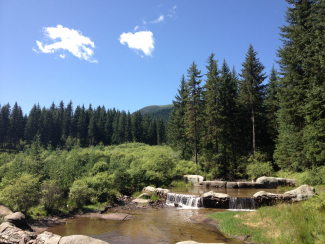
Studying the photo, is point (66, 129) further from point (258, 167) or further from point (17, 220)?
point (17, 220)

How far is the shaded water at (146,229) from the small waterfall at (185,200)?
2.87 meters

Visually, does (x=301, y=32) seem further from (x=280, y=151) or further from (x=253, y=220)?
(x=253, y=220)

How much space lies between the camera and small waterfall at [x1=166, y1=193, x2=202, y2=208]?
55.0 feet

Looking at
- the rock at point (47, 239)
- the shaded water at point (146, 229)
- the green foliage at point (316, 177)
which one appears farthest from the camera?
the green foliage at point (316, 177)

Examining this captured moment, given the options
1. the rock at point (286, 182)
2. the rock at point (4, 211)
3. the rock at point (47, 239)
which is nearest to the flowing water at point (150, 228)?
the rock at point (47, 239)

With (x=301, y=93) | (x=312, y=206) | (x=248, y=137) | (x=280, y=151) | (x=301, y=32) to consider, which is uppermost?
(x=301, y=32)

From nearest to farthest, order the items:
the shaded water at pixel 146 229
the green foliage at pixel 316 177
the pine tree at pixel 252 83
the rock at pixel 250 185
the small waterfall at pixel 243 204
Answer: the shaded water at pixel 146 229
the small waterfall at pixel 243 204
the green foliage at pixel 316 177
the rock at pixel 250 185
the pine tree at pixel 252 83

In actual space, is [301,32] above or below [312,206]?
above

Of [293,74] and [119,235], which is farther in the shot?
[293,74]

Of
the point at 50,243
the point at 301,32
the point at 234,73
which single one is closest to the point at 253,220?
the point at 50,243

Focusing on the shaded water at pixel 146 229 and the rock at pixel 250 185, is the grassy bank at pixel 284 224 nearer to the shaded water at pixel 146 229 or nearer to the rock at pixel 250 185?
the shaded water at pixel 146 229

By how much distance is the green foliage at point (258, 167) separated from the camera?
88.4ft

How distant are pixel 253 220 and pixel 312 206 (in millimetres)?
2948

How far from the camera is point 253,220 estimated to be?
10.8 meters
